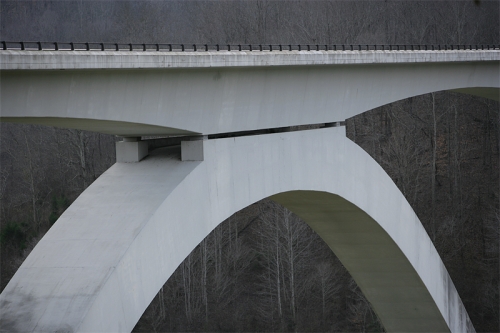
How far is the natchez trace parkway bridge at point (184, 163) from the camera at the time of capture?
10.2 m

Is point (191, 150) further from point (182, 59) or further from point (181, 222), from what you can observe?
point (182, 59)

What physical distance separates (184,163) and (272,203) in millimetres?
25702

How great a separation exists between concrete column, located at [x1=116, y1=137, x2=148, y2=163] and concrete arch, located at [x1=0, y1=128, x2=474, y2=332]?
15 centimetres

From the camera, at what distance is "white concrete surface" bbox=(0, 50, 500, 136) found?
10195 millimetres

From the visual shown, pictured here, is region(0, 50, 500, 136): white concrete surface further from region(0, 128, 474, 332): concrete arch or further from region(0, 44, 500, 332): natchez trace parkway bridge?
region(0, 128, 474, 332): concrete arch

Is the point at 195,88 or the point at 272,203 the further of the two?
the point at 272,203

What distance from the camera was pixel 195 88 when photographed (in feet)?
42.3

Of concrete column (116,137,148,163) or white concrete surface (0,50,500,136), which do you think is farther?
concrete column (116,137,148,163)

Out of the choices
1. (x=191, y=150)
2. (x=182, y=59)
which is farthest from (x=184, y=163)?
(x=182, y=59)

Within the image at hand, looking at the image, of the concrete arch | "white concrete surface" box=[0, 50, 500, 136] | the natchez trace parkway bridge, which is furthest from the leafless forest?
"white concrete surface" box=[0, 50, 500, 136]

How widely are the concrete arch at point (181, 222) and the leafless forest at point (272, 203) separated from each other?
1430cm

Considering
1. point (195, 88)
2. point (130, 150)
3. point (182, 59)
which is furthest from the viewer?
point (130, 150)

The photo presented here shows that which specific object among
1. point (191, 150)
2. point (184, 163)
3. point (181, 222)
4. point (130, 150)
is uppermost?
point (130, 150)

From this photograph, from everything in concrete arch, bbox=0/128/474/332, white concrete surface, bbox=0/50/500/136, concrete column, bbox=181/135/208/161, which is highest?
white concrete surface, bbox=0/50/500/136
